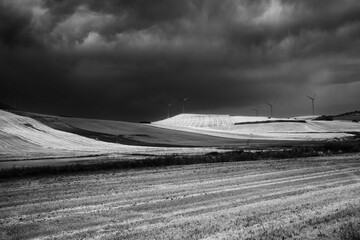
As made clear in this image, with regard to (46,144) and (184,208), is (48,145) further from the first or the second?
(184,208)

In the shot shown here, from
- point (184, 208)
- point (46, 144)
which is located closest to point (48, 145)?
point (46, 144)

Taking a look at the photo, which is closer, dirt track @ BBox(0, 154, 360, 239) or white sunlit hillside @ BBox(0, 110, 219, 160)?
dirt track @ BBox(0, 154, 360, 239)

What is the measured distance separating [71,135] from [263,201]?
59.1m

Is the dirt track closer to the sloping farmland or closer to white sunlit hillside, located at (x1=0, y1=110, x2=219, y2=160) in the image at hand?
the sloping farmland

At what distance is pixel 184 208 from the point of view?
40.9 ft

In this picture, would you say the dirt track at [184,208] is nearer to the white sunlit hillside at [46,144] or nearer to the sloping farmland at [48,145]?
the sloping farmland at [48,145]

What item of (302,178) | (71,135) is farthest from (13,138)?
(302,178)

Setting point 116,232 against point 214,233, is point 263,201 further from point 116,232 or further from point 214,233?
point 116,232

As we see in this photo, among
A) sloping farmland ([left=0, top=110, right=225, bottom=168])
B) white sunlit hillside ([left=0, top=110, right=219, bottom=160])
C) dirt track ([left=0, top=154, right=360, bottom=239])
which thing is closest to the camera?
dirt track ([left=0, top=154, right=360, bottom=239])

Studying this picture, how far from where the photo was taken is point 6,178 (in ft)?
77.6

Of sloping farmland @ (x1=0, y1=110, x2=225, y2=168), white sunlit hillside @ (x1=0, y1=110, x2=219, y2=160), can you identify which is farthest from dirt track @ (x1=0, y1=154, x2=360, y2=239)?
white sunlit hillside @ (x1=0, y1=110, x2=219, y2=160)

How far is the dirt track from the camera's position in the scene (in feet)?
31.6

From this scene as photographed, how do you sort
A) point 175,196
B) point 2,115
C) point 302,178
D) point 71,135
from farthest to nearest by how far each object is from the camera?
point 2,115
point 71,135
point 302,178
point 175,196

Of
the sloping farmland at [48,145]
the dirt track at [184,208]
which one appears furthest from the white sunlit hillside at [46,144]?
the dirt track at [184,208]
